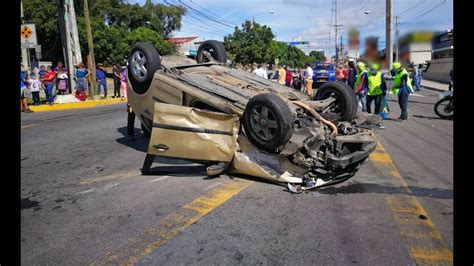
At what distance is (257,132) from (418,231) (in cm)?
207

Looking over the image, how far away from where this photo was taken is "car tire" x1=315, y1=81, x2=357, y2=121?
5.75 meters

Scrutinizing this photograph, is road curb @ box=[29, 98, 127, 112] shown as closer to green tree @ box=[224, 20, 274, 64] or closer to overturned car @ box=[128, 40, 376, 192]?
overturned car @ box=[128, 40, 376, 192]

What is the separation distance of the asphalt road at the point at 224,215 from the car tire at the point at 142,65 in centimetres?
121

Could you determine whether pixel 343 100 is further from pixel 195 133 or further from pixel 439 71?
pixel 439 71

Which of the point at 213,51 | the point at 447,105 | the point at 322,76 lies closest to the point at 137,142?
the point at 213,51

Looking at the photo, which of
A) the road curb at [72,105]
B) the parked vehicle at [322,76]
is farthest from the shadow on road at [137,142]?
the parked vehicle at [322,76]

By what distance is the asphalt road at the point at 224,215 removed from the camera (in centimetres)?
321

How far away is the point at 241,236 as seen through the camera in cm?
353

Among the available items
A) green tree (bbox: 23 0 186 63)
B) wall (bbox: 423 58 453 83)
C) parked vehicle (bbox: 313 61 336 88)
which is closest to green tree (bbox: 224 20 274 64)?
green tree (bbox: 23 0 186 63)

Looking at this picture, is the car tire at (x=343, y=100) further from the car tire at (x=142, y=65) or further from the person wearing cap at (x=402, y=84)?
the person wearing cap at (x=402, y=84)

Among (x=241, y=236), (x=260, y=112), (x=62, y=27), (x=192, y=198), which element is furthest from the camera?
(x=62, y=27)
